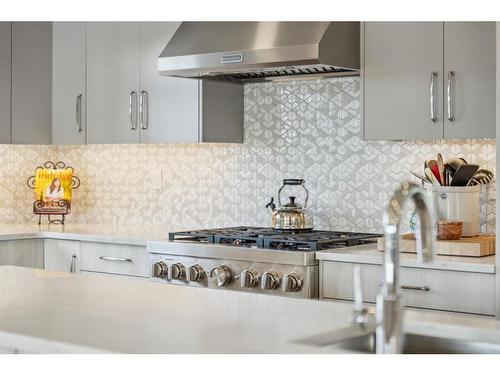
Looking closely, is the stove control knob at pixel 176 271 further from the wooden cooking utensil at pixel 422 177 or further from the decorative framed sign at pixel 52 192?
the decorative framed sign at pixel 52 192

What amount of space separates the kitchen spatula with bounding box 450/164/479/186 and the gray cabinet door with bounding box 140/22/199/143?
4.68ft

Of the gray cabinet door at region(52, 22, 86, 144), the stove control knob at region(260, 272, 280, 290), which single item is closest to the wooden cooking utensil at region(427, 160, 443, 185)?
the stove control knob at region(260, 272, 280, 290)

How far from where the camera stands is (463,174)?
3928mm

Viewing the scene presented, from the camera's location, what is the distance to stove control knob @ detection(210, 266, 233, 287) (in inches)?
161

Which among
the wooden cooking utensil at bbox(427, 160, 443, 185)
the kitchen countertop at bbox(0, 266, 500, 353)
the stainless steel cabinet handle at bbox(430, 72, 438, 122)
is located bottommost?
the kitchen countertop at bbox(0, 266, 500, 353)

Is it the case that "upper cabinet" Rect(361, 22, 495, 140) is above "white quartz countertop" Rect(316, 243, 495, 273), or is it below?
above

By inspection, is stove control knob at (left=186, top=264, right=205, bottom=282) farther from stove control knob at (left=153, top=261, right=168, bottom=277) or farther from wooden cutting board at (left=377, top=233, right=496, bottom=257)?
wooden cutting board at (left=377, top=233, right=496, bottom=257)

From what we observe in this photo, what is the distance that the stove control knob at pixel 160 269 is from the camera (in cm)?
432

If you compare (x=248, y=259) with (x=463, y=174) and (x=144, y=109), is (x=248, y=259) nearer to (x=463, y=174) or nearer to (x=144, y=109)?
(x=463, y=174)

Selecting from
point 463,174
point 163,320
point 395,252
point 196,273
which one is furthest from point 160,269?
point 395,252

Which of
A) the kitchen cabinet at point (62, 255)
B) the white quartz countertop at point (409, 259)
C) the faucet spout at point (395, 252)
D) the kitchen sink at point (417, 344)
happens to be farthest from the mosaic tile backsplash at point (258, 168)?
the faucet spout at point (395, 252)

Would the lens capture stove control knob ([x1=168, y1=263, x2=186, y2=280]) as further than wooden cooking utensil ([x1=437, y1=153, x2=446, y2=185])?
Yes

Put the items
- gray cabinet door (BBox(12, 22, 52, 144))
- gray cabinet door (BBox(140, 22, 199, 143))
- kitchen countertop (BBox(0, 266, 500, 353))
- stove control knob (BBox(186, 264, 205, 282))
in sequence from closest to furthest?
kitchen countertop (BBox(0, 266, 500, 353)) < stove control knob (BBox(186, 264, 205, 282)) < gray cabinet door (BBox(140, 22, 199, 143)) < gray cabinet door (BBox(12, 22, 52, 144))

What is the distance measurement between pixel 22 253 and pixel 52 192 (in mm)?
703
